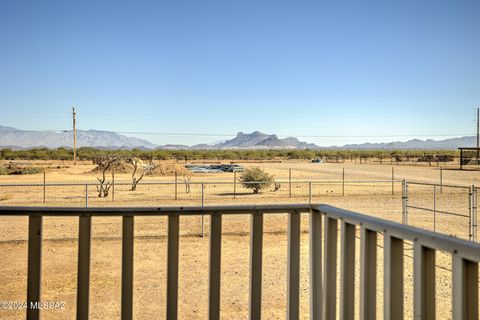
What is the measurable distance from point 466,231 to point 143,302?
10.9 m

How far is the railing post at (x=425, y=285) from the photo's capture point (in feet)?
6.17

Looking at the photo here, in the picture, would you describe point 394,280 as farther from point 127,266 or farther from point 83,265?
point 83,265

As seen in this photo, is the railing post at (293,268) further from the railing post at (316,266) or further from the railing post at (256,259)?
the railing post at (256,259)

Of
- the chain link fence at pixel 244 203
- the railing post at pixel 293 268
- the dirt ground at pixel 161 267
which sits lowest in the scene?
the dirt ground at pixel 161 267

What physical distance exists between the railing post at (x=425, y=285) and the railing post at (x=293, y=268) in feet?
3.30

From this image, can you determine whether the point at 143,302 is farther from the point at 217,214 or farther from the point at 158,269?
the point at 217,214

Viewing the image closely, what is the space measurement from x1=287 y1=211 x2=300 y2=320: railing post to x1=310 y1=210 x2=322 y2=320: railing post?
9 centimetres

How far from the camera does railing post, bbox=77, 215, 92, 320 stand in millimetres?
2689

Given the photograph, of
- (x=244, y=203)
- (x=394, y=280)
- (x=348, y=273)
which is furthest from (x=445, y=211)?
(x=394, y=280)

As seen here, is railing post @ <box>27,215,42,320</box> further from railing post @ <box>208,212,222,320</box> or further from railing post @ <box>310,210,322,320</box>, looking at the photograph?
railing post @ <box>310,210,322,320</box>

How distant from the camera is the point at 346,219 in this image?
8.20 ft

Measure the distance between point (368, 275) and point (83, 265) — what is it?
168 cm

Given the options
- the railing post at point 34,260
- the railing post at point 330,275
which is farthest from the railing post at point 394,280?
the railing post at point 34,260

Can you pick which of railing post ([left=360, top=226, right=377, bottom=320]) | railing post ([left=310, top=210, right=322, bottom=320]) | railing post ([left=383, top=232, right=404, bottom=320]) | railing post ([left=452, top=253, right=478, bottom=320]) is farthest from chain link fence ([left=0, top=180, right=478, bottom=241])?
railing post ([left=452, top=253, right=478, bottom=320])
